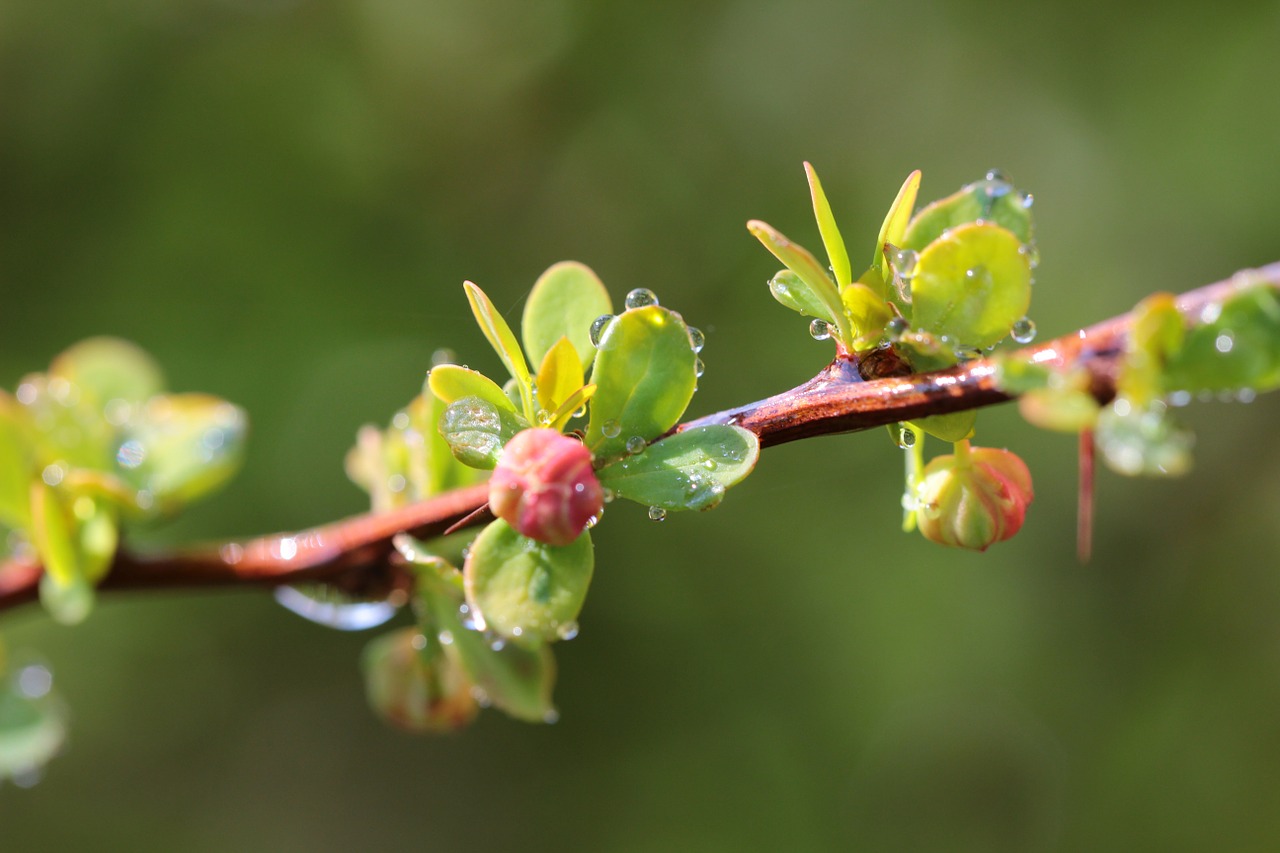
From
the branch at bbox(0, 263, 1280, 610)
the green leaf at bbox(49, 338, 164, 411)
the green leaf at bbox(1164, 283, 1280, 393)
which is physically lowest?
the green leaf at bbox(1164, 283, 1280, 393)

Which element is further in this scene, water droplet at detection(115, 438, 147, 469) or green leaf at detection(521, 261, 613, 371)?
water droplet at detection(115, 438, 147, 469)

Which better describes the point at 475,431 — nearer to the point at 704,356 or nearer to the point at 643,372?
the point at 643,372

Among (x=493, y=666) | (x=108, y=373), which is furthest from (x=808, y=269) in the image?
(x=108, y=373)

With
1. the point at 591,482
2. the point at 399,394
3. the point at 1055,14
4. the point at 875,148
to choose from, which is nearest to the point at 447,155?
the point at 399,394

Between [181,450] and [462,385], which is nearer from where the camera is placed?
[462,385]

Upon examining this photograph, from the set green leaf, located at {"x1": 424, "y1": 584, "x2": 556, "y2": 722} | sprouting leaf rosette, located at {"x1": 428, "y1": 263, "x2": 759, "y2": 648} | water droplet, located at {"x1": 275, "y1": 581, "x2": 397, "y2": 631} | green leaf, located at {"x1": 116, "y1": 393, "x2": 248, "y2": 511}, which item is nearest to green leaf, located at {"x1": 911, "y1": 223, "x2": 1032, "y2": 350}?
sprouting leaf rosette, located at {"x1": 428, "y1": 263, "x2": 759, "y2": 648}

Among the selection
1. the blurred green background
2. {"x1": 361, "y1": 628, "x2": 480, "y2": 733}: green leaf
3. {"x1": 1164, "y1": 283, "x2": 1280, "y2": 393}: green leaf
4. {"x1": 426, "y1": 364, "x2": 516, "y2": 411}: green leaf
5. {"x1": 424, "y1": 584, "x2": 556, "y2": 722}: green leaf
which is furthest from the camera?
the blurred green background

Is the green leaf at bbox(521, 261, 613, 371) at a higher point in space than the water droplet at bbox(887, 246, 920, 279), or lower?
higher

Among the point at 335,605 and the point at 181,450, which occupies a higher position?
the point at 181,450

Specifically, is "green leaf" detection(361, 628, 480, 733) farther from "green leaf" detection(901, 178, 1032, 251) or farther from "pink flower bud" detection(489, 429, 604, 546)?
"green leaf" detection(901, 178, 1032, 251)
